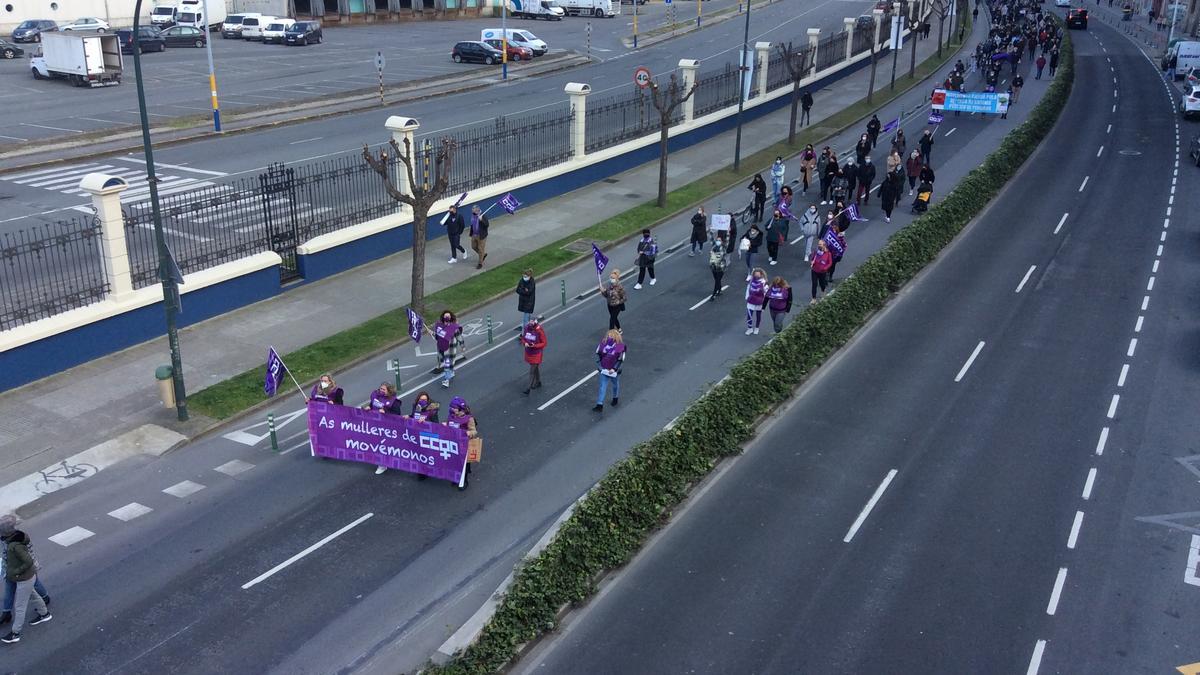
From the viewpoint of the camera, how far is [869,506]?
15570 mm

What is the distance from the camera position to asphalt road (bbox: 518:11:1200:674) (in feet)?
40.7

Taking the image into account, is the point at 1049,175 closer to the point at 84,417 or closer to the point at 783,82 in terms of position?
Answer: the point at 783,82

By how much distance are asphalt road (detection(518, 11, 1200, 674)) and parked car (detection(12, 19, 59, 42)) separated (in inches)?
2328

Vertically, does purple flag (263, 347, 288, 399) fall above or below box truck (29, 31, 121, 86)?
below

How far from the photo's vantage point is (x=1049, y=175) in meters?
38.7

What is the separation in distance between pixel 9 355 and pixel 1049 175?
35.1m

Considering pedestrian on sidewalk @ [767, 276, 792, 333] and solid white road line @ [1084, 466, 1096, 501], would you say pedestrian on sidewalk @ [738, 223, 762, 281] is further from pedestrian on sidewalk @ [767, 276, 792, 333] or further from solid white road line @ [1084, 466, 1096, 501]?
solid white road line @ [1084, 466, 1096, 501]

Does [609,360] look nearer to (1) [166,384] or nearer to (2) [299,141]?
(1) [166,384]

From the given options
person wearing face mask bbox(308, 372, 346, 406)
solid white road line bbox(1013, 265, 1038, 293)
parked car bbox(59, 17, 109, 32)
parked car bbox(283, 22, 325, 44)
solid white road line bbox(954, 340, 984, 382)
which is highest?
parked car bbox(59, 17, 109, 32)

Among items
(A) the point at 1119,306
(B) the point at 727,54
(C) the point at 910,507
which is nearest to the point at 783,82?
(B) the point at 727,54

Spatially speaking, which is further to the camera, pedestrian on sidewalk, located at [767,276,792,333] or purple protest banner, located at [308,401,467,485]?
pedestrian on sidewalk, located at [767,276,792,333]

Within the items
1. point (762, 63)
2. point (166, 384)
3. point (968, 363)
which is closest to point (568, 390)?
point (166, 384)

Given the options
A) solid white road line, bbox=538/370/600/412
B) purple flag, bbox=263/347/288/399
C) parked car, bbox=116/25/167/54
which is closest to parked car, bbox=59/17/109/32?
parked car, bbox=116/25/167/54

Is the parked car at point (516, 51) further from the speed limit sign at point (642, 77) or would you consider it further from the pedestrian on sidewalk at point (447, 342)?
the pedestrian on sidewalk at point (447, 342)
